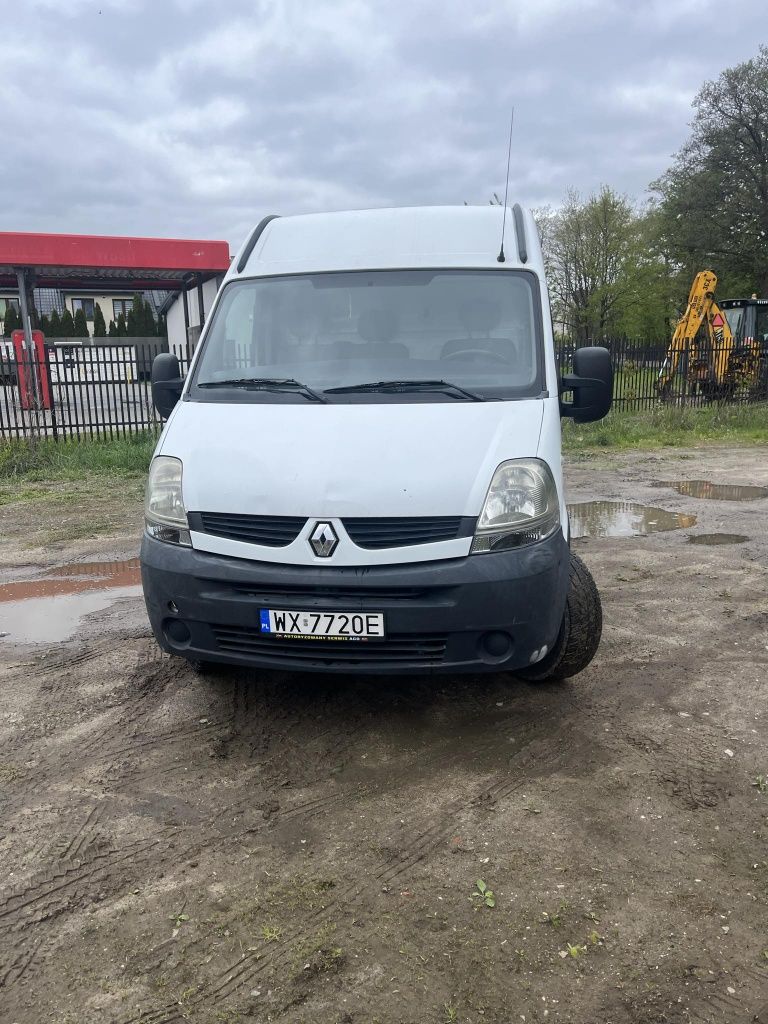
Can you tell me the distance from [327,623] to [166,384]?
7.10 ft

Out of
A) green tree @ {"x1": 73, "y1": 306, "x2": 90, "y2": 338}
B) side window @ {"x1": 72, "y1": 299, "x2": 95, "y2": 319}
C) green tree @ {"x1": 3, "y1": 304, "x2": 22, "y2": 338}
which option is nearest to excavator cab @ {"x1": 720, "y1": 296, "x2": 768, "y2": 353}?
green tree @ {"x1": 73, "y1": 306, "x2": 90, "y2": 338}

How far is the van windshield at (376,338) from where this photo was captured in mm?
4094

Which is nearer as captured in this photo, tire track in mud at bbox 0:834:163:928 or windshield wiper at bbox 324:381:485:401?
tire track in mud at bbox 0:834:163:928

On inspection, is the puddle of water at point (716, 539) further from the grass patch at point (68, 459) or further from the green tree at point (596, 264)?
the green tree at point (596, 264)

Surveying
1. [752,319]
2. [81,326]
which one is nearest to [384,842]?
[752,319]

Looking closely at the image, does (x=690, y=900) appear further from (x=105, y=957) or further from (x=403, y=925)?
(x=105, y=957)

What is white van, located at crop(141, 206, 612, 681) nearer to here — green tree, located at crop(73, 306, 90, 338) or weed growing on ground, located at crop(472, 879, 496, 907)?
weed growing on ground, located at crop(472, 879, 496, 907)

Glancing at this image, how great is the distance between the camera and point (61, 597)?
613cm

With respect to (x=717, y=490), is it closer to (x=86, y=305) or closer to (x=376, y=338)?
(x=376, y=338)

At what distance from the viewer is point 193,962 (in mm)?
2373

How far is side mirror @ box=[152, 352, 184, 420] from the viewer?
483cm

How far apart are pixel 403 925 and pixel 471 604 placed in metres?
1.22

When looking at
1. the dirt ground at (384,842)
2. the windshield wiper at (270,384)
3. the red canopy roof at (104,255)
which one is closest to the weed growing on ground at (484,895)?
the dirt ground at (384,842)

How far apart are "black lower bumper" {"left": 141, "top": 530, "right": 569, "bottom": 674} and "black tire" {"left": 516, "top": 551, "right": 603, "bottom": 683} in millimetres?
421
